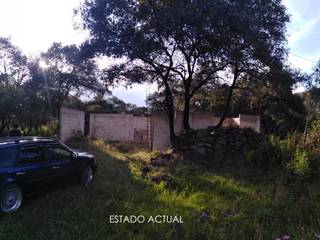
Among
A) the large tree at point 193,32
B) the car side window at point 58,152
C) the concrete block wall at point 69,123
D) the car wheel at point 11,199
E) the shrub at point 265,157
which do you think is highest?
the large tree at point 193,32

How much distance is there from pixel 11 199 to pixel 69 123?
28.5 ft

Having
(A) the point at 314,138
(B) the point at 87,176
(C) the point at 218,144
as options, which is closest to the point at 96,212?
(B) the point at 87,176

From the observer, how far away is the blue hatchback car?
516 centimetres

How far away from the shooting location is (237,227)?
4.87 m

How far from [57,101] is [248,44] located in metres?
19.4

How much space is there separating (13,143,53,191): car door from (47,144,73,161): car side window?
7.7 inches

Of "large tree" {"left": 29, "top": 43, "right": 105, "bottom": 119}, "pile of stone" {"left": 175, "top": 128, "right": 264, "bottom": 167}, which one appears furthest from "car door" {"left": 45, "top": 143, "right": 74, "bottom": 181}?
"large tree" {"left": 29, "top": 43, "right": 105, "bottom": 119}

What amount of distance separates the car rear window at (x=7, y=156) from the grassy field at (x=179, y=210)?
0.91 m

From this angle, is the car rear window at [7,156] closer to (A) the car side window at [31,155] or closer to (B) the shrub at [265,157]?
(A) the car side window at [31,155]

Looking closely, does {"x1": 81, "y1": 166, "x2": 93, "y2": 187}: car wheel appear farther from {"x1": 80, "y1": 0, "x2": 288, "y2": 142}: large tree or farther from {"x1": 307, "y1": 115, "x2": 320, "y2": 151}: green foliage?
{"x1": 307, "y1": 115, "x2": 320, "y2": 151}: green foliage

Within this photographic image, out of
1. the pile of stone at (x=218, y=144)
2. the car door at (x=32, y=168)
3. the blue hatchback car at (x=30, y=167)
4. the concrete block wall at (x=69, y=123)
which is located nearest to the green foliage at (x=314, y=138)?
the pile of stone at (x=218, y=144)

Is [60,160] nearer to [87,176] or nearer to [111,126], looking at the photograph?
[87,176]

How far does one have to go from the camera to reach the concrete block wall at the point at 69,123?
1293cm

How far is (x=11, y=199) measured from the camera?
17.4 feet
